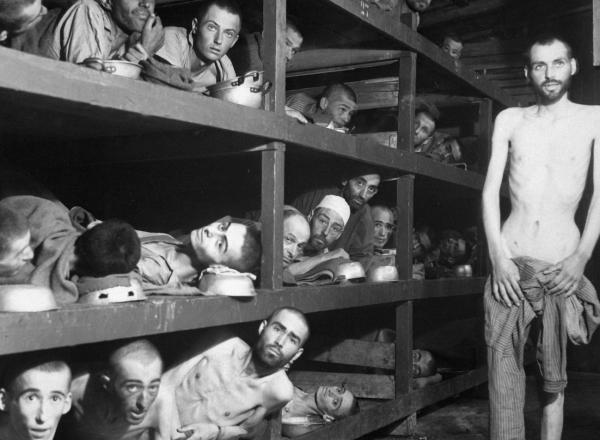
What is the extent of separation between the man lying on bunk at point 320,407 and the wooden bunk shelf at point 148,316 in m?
0.63

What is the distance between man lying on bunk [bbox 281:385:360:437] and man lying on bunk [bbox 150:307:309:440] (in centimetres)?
98

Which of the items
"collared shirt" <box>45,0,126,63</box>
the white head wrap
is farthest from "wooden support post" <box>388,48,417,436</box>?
"collared shirt" <box>45,0,126,63</box>

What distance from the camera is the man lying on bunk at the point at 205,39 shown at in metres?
4.30

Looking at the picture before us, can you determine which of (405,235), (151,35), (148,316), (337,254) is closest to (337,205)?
(337,254)

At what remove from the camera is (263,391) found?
3.80 m

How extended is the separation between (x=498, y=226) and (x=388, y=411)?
1.72 meters

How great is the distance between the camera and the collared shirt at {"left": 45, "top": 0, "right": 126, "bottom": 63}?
11.7 feet

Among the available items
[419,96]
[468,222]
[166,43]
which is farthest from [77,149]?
[468,222]

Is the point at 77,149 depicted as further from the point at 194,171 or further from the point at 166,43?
the point at 194,171

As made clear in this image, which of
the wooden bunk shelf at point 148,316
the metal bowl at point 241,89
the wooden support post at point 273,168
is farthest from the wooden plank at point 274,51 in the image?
the wooden bunk shelf at point 148,316

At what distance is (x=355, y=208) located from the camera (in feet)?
19.1

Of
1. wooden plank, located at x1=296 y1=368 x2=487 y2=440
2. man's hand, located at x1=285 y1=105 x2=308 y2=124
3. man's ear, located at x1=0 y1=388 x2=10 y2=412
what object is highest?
man's hand, located at x1=285 y1=105 x2=308 y2=124

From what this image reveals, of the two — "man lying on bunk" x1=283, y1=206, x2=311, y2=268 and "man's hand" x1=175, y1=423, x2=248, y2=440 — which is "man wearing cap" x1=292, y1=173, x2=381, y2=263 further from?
"man's hand" x1=175, y1=423, x2=248, y2=440

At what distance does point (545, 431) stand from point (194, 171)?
2814 millimetres
